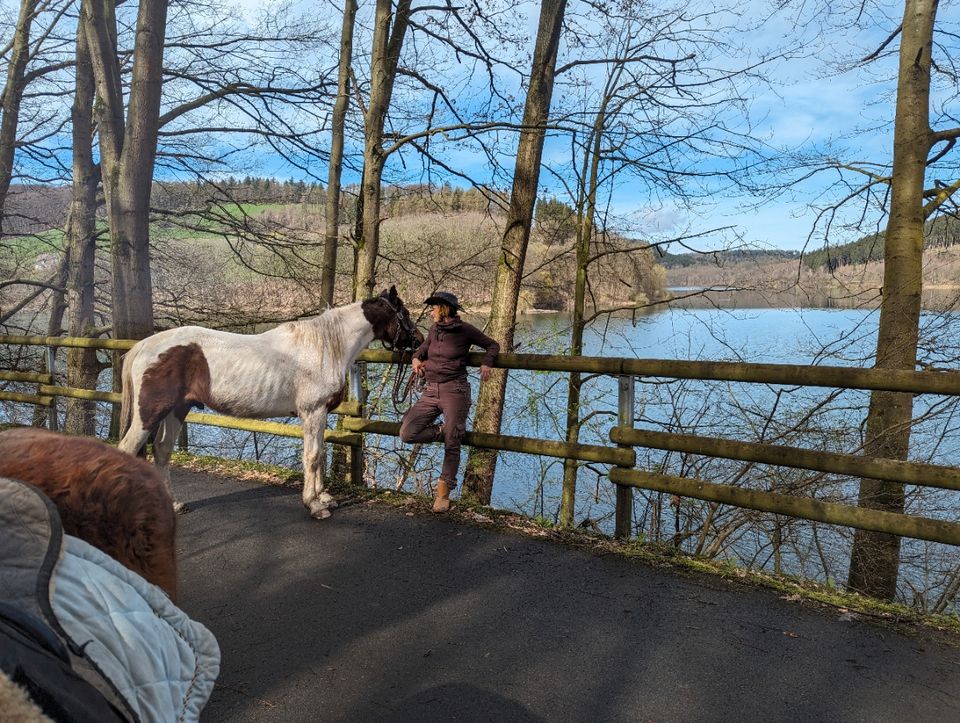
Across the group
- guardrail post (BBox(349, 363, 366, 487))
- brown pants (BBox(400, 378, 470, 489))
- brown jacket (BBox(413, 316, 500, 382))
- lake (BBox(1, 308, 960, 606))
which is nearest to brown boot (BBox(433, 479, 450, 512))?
brown pants (BBox(400, 378, 470, 489))

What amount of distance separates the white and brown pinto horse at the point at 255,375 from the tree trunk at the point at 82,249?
16.8 ft

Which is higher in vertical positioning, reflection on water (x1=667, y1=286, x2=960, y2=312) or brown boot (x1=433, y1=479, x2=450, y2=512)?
reflection on water (x1=667, y1=286, x2=960, y2=312)

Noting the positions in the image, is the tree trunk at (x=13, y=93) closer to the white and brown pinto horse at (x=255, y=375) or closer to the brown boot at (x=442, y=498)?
the white and brown pinto horse at (x=255, y=375)

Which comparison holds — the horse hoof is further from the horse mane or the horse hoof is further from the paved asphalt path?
the horse mane

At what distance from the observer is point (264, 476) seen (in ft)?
20.9

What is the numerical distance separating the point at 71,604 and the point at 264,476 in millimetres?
5647

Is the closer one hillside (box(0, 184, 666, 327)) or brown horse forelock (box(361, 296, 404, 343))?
brown horse forelock (box(361, 296, 404, 343))

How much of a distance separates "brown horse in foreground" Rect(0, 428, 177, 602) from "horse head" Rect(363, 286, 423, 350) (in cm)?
380

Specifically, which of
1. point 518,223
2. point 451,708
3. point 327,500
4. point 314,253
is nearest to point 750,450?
point 451,708

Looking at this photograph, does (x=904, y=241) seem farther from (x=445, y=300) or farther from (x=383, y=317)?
(x=383, y=317)

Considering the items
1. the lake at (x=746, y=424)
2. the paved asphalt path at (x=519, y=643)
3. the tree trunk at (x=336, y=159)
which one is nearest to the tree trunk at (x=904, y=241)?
the lake at (x=746, y=424)

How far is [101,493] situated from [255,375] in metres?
3.75

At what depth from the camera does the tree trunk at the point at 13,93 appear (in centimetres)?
1172

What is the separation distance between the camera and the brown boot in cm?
501
